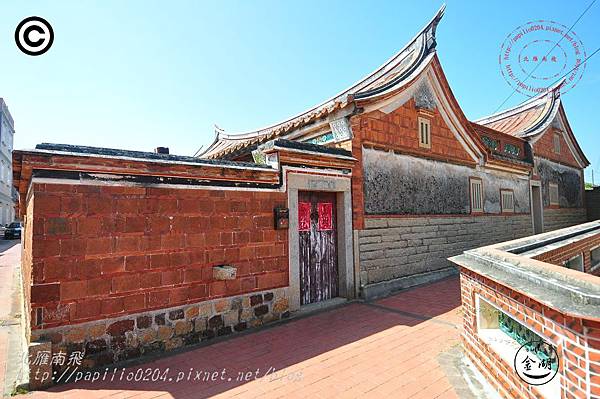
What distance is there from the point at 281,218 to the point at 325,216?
1287mm

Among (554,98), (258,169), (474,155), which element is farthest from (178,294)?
(554,98)

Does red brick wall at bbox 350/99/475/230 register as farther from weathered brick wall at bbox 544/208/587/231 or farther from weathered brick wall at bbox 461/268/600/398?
weathered brick wall at bbox 544/208/587/231

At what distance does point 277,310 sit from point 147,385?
2337 millimetres

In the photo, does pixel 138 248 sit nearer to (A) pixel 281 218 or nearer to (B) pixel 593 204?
(A) pixel 281 218

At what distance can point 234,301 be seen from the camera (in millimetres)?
5109

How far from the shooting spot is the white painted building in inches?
1171

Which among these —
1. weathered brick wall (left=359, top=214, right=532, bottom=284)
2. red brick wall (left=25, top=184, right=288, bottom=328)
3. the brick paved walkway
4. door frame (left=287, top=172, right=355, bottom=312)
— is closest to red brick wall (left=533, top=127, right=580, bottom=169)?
weathered brick wall (left=359, top=214, right=532, bottom=284)

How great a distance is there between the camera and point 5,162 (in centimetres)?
3078


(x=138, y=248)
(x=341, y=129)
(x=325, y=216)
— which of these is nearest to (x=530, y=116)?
(x=341, y=129)

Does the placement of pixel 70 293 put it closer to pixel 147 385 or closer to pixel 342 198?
pixel 147 385

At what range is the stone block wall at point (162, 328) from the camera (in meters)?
3.91

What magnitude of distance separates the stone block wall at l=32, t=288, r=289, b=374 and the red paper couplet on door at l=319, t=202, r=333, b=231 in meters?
1.62

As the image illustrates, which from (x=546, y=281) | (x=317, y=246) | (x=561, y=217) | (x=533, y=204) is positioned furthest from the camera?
(x=561, y=217)

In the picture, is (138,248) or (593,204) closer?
(138,248)
